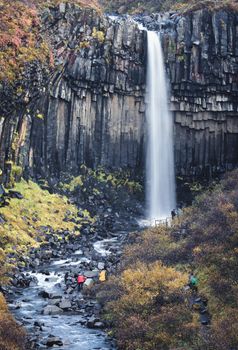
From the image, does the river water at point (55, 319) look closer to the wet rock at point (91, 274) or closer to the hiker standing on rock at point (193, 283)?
the wet rock at point (91, 274)

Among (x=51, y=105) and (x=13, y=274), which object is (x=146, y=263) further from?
(x=51, y=105)

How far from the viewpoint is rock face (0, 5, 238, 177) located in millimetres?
46844

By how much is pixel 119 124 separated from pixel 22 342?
119 feet

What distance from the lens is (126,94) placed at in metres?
51.6

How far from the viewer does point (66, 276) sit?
28125 millimetres

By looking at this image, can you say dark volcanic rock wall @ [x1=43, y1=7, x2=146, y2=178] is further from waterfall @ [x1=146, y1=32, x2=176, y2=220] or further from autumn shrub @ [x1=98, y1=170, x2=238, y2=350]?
autumn shrub @ [x1=98, y1=170, x2=238, y2=350]

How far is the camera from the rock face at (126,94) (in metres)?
46.8

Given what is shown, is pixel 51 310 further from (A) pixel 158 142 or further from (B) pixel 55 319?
(A) pixel 158 142

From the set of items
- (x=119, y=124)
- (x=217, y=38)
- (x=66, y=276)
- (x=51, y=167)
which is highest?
(x=217, y=38)

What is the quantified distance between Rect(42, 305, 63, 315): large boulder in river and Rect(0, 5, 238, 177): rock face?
22.9 metres

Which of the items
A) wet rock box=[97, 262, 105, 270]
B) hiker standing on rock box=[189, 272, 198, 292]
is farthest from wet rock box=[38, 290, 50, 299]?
hiker standing on rock box=[189, 272, 198, 292]

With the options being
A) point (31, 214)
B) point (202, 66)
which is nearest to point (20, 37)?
point (31, 214)

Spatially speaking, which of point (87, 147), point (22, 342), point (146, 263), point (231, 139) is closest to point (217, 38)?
point (231, 139)

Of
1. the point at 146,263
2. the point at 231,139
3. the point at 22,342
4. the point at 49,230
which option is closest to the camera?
the point at 22,342
